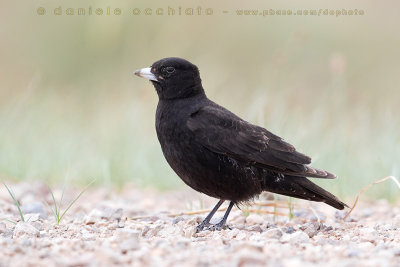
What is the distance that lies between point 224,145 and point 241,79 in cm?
854

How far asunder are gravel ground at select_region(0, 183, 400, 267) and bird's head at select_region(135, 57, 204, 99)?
104 centimetres

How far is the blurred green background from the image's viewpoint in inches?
290

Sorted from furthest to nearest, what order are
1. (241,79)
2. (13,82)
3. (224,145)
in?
(241,79), (13,82), (224,145)

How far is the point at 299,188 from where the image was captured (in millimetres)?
5305

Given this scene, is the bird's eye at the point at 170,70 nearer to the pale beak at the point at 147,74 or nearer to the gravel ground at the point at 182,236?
the pale beak at the point at 147,74

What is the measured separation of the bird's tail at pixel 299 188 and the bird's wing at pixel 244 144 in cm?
9

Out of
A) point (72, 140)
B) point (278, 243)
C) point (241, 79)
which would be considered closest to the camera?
point (278, 243)

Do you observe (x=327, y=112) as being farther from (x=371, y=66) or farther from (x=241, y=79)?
(x=371, y=66)

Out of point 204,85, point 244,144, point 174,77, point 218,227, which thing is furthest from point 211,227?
point 204,85

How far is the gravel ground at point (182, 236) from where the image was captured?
11.2 feet

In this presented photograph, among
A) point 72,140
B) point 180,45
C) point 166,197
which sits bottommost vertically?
point 166,197

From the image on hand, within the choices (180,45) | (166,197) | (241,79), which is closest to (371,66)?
(241,79)

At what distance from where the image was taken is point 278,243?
3.99 metres

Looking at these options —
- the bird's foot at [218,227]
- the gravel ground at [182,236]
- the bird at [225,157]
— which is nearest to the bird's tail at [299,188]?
the bird at [225,157]
